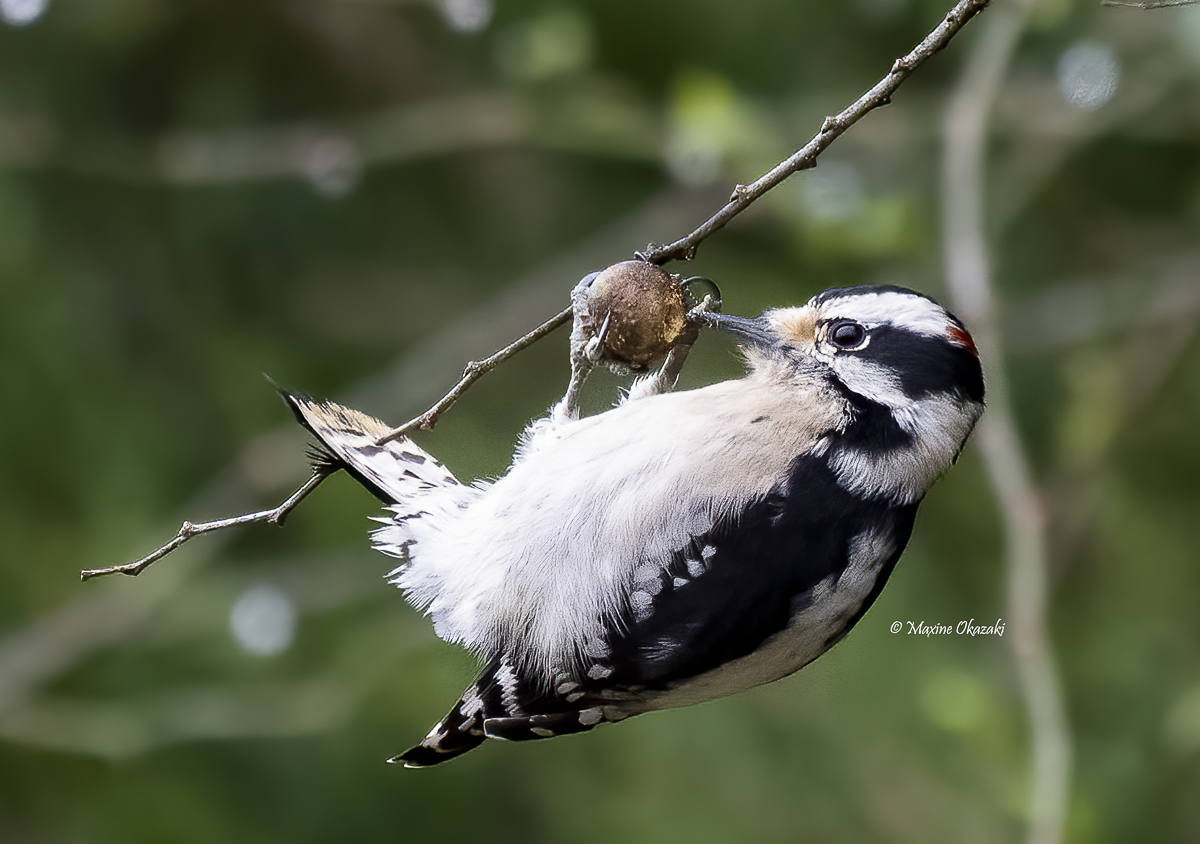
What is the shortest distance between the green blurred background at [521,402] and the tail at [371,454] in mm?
1229

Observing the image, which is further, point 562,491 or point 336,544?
point 336,544

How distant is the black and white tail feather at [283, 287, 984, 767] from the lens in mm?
1913

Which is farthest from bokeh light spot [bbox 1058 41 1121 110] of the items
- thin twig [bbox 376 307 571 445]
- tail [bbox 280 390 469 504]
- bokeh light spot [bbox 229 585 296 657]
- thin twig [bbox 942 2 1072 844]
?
bokeh light spot [bbox 229 585 296 657]

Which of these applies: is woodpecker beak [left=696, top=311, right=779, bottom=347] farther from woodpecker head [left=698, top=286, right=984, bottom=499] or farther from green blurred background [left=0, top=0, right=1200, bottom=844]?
green blurred background [left=0, top=0, right=1200, bottom=844]

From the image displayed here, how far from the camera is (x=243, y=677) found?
4008 millimetres

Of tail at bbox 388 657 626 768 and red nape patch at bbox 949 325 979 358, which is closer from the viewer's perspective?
red nape patch at bbox 949 325 979 358

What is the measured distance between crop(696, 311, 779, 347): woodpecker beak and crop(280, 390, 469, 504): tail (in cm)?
65

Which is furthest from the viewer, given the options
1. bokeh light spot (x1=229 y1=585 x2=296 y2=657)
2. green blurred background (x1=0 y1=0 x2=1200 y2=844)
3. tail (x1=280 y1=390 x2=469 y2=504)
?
green blurred background (x1=0 y1=0 x2=1200 y2=844)

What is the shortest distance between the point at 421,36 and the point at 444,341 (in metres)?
1.40

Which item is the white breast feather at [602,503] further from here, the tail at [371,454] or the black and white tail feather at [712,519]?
the tail at [371,454]

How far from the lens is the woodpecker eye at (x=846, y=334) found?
1.99 metres

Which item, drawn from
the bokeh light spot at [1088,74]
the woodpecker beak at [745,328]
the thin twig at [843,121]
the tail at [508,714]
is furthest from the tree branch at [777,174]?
the bokeh light spot at [1088,74]

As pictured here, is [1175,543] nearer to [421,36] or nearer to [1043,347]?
[1043,347]

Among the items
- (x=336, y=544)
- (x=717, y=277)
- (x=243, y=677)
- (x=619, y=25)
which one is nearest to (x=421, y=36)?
(x=619, y=25)
